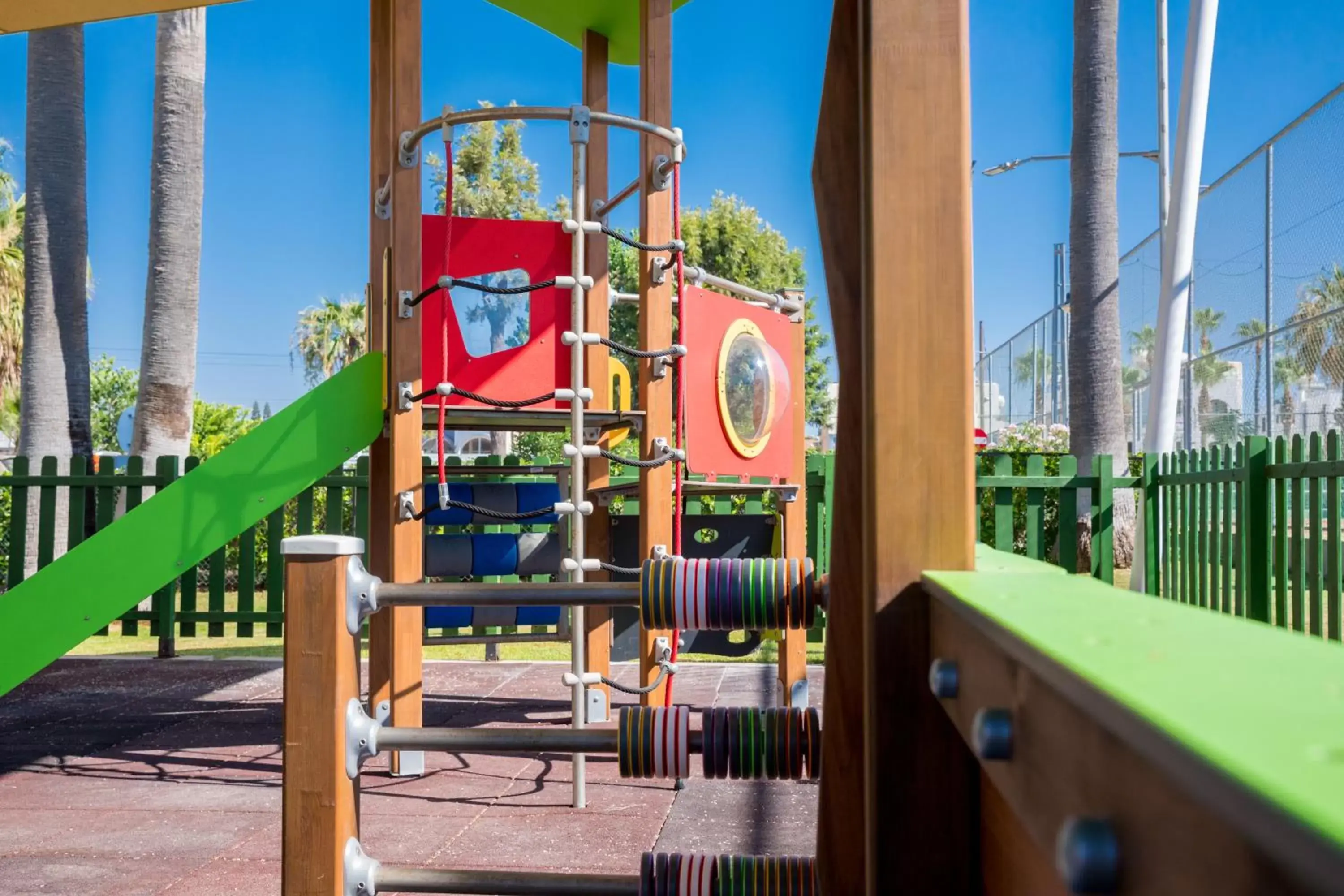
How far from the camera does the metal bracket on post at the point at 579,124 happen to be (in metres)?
4.14

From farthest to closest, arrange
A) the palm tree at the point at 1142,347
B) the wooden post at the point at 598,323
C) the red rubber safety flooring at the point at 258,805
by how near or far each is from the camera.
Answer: the palm tree at the point at 1142,347 → the wooden post at the point at 598,323 → the red rubber safety flooring at the point at 258,805

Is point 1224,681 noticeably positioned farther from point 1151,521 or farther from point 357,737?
point 1151,521

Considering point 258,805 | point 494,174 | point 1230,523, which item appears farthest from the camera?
point 494,174

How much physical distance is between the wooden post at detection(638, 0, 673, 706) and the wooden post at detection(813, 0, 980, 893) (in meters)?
3.25

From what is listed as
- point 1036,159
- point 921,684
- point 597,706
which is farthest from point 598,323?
point 1036,159

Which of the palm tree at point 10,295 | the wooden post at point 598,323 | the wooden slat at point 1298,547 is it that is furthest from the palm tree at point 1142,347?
the palm tree at point 10,295

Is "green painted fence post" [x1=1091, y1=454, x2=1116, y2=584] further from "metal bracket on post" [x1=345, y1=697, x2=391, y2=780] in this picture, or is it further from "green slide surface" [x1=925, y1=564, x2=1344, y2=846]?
"green slide surface" [x1=925, y1=564, x2=1344, y2=846]

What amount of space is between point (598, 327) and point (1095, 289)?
29.0ft

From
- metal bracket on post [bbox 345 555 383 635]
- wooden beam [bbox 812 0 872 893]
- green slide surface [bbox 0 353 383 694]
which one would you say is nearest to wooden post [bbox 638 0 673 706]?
green slide surface [bbox 0 353 383 694]

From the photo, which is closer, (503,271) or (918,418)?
(918,418)

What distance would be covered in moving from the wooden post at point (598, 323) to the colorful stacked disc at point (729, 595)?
8.60ft

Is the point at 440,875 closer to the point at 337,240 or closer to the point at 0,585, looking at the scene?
the point at 0,585

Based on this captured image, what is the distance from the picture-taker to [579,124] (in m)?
4.20

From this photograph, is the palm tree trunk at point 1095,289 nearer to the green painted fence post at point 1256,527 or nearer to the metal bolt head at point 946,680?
the green painted fence post at point 1256,527
